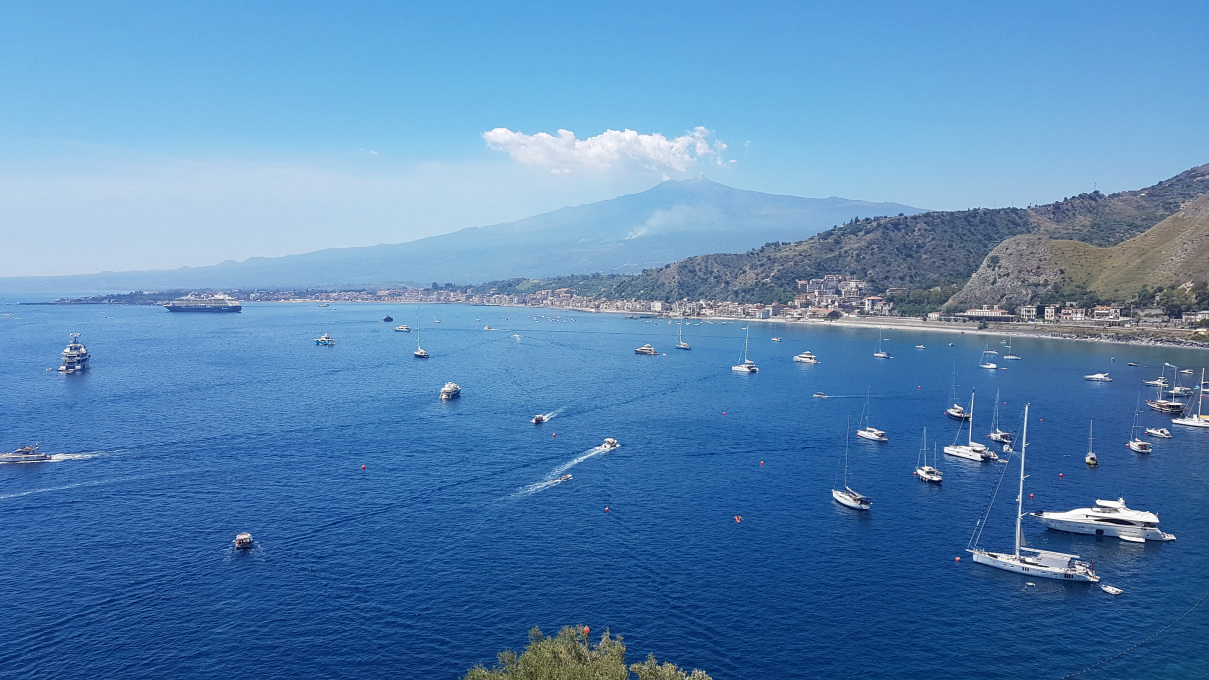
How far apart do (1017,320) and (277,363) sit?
5311 inches

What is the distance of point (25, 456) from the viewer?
42.0 metres

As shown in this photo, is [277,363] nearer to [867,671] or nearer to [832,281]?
[867,671]

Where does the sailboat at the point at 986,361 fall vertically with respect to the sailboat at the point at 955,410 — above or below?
above

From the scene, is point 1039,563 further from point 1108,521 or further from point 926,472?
point 926,472

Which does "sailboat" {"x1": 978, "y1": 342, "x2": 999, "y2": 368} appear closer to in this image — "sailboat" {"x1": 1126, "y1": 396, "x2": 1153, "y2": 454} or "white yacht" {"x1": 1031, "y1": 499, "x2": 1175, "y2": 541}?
"sailboat" {"x1": 1126, "y1": 396, "x2": 1153, "y2": 454}

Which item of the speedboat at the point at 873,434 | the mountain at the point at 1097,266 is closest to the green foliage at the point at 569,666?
the speedboat at the point at 873,434

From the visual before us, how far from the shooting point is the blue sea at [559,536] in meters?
23.1

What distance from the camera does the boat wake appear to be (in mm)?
37969

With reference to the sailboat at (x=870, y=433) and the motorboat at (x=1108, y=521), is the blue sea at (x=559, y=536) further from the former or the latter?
the sailboat at (x=870, y=433)

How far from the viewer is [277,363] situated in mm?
88312

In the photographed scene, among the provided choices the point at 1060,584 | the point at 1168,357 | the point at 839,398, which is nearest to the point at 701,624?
the point at 1060,584

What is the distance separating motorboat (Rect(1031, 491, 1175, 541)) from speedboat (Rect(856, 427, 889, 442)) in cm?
1652

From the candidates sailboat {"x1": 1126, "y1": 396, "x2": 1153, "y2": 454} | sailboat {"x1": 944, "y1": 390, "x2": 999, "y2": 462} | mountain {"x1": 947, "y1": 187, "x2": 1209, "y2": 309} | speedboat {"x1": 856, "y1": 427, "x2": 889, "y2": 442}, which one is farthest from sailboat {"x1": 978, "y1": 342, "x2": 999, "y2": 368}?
sailboat {"x1": 944, "y1": 390, "x2": 999, "y2": 462}

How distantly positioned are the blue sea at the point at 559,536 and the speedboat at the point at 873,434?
1.35 metres
